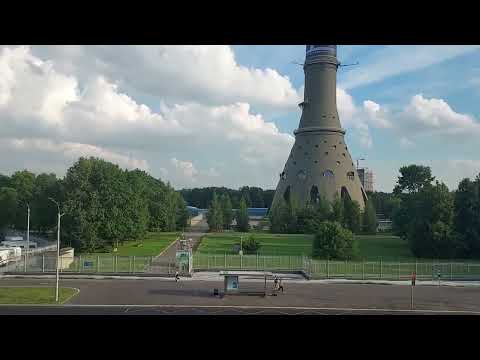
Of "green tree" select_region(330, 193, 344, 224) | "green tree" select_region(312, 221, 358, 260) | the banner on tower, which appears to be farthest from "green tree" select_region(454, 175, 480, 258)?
the banner on tower

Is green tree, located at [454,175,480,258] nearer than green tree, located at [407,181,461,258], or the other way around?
green tree, located at [407,181,461,258]

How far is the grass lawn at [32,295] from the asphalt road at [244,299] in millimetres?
878

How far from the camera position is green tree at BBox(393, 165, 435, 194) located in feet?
325

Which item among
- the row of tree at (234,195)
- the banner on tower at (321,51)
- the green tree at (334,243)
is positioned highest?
the banner on tower at (321,51)

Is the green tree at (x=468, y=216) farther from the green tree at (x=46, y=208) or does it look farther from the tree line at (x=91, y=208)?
the green tree at (x=46, y=208)

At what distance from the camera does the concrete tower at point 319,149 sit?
290 ft

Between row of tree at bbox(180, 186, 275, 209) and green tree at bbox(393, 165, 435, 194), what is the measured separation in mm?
56950

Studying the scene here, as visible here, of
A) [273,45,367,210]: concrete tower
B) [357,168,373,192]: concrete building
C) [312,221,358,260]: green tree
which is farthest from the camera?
[357,168,373,192]: concrete building

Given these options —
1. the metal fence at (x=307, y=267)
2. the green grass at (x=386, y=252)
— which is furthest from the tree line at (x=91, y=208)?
the green grass at (x=386, y=252)

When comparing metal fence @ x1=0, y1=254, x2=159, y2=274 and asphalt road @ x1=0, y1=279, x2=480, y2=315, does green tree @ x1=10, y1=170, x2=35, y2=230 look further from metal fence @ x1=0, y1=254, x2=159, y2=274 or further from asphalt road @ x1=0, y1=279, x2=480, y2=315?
asphalt road @ x1=0, y1=279, x2=480, y2=315

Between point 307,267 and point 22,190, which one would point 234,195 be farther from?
point 307,267

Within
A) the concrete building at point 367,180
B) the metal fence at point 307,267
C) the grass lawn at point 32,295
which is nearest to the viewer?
the grass lawn at point 32,295
